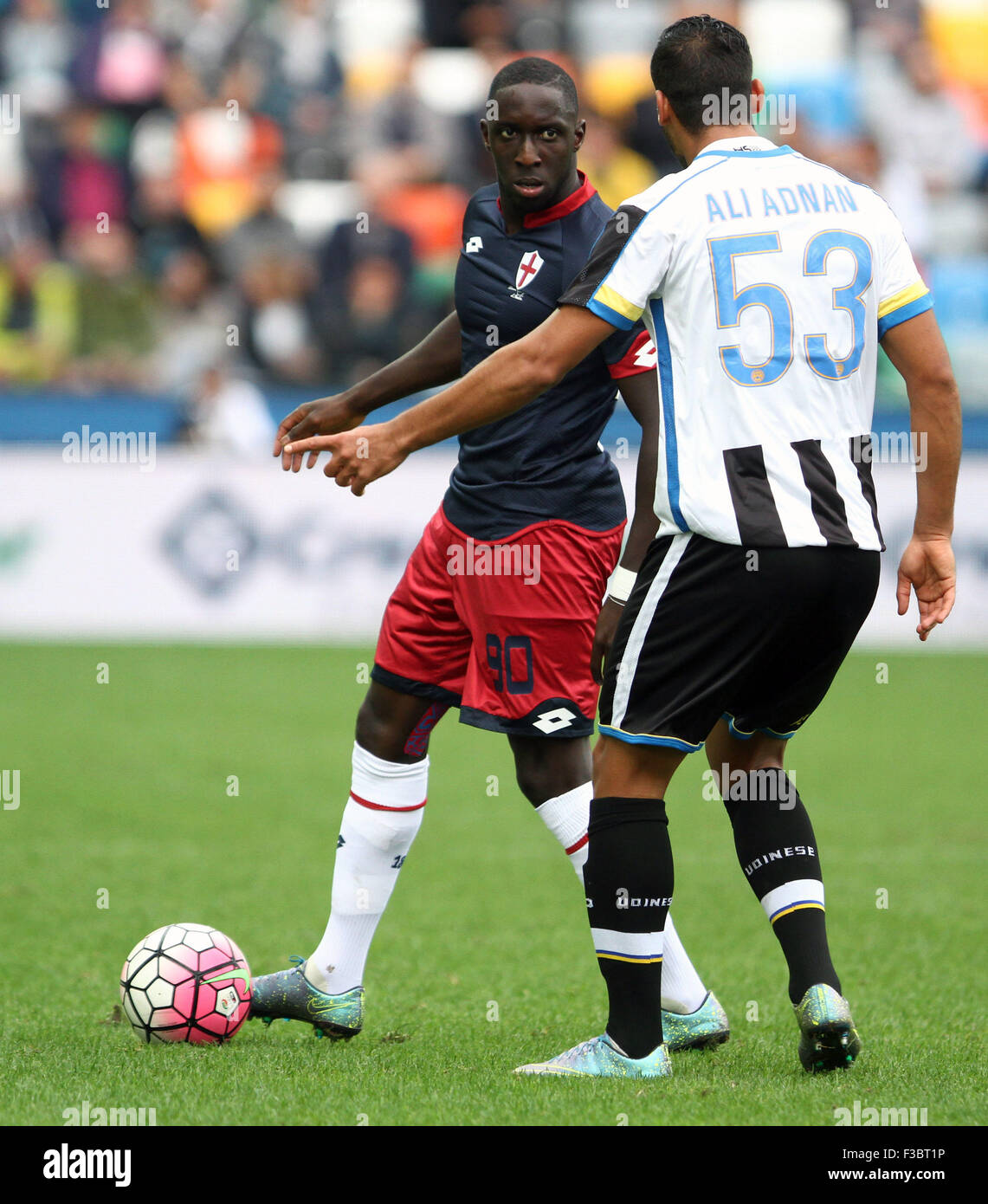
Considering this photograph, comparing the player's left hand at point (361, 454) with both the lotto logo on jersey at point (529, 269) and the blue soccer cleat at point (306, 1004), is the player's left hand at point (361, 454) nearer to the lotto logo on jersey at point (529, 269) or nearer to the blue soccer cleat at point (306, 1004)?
the lotto logo on jersey at point (529, 269)

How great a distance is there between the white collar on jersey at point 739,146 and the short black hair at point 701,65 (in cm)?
7

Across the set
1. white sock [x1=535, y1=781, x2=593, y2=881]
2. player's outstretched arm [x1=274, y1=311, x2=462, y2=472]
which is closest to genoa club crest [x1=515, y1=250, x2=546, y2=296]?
player's outstretched arm [x1=274, y1=311, x2=462, y2=472]

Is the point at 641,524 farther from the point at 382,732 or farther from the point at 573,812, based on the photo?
the point at 382,732

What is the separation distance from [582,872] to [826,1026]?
0.71 m

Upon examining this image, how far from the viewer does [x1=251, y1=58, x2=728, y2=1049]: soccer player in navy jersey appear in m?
4.04

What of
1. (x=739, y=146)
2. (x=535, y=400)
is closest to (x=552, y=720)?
(x=535, y=400)

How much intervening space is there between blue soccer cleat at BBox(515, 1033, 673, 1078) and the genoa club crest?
1.79 metres

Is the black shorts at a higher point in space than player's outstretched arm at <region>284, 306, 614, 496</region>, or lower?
lower

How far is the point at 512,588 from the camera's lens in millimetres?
4062

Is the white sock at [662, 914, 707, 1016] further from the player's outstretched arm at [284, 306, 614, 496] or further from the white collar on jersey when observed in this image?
the white collar on jersey

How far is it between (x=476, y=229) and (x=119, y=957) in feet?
7.77

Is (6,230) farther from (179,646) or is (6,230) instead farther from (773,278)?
(773,278)

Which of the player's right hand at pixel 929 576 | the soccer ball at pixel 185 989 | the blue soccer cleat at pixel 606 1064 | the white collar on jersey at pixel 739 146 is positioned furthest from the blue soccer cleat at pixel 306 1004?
the white collar on jersey at pixel 739 146

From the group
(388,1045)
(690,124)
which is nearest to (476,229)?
(690,124)
